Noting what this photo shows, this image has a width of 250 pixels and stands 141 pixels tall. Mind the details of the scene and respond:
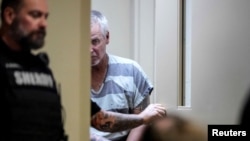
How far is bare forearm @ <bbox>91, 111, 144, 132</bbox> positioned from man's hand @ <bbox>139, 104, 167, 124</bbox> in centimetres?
2

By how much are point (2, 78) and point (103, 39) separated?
702 millimetres

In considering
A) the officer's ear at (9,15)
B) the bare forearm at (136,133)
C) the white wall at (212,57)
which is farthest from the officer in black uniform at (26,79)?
the white wall at (212,57)

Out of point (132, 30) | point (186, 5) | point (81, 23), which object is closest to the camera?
point (81, 23)

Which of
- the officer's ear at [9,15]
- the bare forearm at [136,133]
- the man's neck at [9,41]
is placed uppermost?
the officer's ear at [9,15]

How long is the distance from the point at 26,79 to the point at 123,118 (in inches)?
23.0

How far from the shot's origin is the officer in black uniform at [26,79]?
896 millimetres

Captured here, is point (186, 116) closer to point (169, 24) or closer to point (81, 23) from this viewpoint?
point (169, 24)

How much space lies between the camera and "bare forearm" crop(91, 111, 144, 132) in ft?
4.25

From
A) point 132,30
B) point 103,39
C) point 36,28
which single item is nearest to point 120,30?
point 132,30

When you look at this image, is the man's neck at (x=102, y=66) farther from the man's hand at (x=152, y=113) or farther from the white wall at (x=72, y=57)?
the white wall at (x=72, y=57)

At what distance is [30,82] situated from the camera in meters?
0.93

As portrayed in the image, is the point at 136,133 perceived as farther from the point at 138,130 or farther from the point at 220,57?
the point at 220,57

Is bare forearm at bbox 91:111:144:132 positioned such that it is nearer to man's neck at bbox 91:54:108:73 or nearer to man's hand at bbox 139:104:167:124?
man's hand at bbox 139:104:167:124

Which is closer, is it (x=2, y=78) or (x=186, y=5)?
(x=2, y=78)
